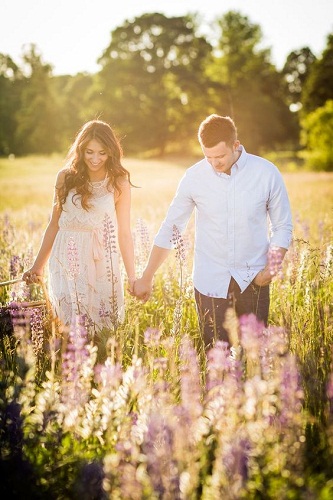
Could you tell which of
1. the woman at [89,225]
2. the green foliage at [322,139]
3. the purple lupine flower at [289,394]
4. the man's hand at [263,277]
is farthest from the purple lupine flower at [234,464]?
the green foliage at [322,139]

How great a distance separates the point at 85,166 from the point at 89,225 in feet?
1.60

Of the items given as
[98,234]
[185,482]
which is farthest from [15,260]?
[185,482]

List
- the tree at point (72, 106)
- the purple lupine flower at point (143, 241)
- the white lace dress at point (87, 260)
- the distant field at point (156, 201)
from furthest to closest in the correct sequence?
the tree at point (72, 106) < the distant field at point (156, 201) < the purple lupine flower at point (143, 241) < the white lace dress at point (87, 260)

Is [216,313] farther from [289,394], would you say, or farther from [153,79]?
[153,79]

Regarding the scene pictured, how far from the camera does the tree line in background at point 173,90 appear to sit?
4606 centimetres

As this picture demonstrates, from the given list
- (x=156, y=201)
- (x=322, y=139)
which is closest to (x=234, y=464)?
(x=156, y=201)

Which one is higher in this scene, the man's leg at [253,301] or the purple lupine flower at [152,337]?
the purple lupine flower at [152,337]

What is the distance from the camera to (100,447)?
2.35 metres

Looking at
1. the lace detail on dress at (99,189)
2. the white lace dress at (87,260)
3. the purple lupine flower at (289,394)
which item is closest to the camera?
the purple lupine flower at (289,394)

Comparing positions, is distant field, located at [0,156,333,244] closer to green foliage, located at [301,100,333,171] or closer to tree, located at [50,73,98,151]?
green foliage, located at [301,100,333,171]

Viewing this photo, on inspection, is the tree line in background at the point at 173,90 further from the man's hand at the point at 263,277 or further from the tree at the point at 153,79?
the man's hand at the point at 263,277

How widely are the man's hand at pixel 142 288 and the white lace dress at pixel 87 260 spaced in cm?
50

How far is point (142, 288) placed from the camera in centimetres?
377

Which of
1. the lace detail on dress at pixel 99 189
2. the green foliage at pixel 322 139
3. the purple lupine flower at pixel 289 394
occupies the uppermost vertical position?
the green foliage at pixel 322 139
